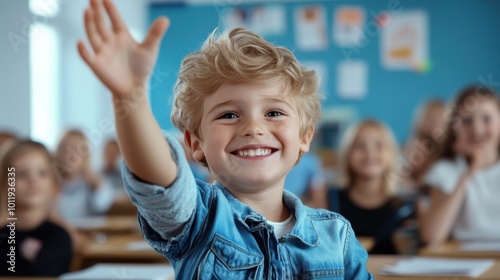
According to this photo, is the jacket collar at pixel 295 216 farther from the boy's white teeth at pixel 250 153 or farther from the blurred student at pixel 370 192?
the blurred student at pixel 370 192

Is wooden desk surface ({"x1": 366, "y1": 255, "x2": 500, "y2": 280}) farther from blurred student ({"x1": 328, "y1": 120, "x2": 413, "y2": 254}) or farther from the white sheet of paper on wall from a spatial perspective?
the white sheet of paper on wall

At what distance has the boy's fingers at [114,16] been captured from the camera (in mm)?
584

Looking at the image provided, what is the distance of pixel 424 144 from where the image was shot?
3.68 m

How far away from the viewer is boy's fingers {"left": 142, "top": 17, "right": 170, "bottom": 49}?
57 centimetres

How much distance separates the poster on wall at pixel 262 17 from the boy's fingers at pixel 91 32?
24.5ft

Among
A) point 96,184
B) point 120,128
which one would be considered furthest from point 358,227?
point 120,128

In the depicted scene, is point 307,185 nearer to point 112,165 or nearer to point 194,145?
point 112,165

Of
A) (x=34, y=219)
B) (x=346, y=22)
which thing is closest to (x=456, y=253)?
(x=34, y=219)

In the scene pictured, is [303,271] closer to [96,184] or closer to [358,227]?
[358,227]

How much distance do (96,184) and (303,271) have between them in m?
3.02

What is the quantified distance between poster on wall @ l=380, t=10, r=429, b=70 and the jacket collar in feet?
23.3

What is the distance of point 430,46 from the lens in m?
7.78

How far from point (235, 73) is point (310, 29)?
7.51m

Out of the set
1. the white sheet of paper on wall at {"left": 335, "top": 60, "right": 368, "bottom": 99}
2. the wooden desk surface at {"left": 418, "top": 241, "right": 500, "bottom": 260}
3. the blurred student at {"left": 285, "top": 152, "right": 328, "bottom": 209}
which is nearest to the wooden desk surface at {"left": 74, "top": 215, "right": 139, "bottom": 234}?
the blurred student at {"left": 285, "top": 152, "right": 328, "bottom": 209}
